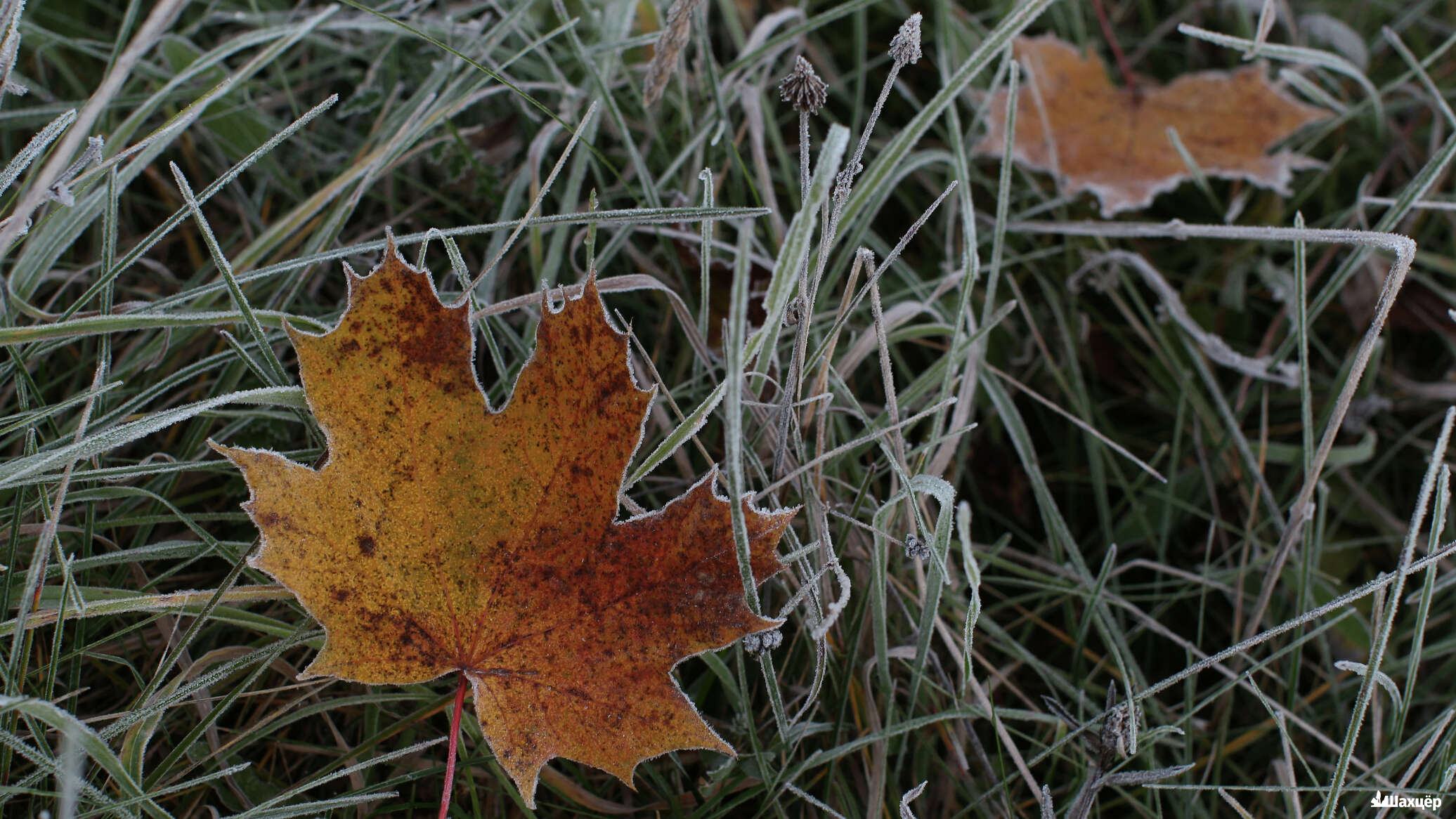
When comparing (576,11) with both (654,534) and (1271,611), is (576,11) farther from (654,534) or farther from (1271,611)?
(1271,611)

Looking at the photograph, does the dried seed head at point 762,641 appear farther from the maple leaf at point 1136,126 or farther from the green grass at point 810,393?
the maple leaf at point 1136,126

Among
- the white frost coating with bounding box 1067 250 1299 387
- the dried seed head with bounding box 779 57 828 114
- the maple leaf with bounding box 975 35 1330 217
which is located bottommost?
the white frost coating with bounding box 1067 250 1299 387

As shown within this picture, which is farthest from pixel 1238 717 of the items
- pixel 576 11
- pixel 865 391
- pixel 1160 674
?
pixel 576 11

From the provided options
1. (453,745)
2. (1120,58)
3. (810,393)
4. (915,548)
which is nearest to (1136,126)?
(1120,58)

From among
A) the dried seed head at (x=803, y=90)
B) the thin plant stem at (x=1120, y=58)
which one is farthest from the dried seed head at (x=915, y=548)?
the thin plant stem at (x=1120, y=58)

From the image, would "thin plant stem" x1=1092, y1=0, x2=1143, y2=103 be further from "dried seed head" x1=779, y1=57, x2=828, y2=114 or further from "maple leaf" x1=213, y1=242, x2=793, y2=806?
"maple leaf" x1=213, y1=242, x2=793, y2=806

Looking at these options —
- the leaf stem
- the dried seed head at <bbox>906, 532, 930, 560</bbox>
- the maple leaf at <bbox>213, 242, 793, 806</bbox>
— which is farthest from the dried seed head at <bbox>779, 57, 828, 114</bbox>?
the leaf stem

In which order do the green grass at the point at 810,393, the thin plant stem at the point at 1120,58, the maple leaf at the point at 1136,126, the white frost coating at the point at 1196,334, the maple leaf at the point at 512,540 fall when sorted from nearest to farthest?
the maple leaf at the point at 512,540
the green grass at the point at 810,393
the white frost coating at the point at 1196,334
the maple leaf at the point at 1136,126
the thin plant stem at the point at 1120,58
